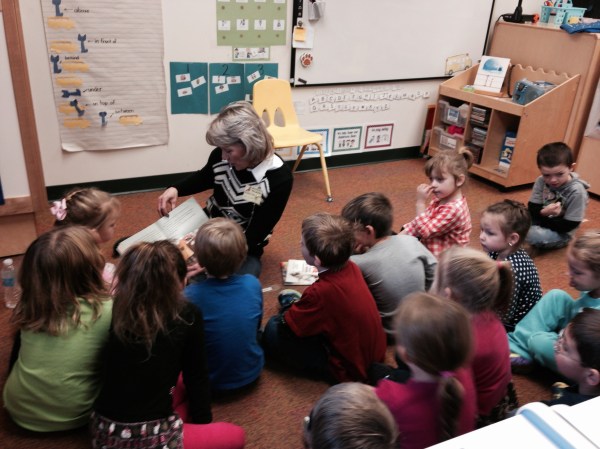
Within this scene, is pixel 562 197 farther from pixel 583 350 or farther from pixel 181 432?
pixel 181 432

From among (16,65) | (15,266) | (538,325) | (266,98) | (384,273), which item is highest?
(16,65)

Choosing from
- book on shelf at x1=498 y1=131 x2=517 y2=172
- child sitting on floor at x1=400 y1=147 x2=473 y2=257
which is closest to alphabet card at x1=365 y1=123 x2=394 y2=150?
book on shelf at x1=498 y1=131 x2=517 y2=172

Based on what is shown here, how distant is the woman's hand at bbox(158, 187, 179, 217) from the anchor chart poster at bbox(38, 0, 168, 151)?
3.59 feet

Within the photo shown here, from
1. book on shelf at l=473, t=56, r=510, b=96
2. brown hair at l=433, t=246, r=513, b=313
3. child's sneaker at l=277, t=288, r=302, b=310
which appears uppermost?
book on shelf at l=473, t=56, r=510, b=96

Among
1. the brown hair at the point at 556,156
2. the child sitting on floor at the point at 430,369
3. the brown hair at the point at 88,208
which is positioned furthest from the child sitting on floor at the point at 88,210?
the brown hair at the point at 556,156

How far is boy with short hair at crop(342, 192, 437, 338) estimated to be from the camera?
2.06 metres

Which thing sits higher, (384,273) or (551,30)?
(551,30)

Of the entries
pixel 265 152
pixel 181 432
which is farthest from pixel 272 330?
pixel 265 152

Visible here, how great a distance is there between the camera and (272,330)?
2.03m

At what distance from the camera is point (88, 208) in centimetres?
204

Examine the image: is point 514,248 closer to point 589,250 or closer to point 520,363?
point 589,250

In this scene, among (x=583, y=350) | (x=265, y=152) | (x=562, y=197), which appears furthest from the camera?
(x=562, y=197)

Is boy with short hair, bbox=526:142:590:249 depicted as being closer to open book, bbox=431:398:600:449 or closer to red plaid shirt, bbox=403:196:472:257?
red plaid shirt, bbox=403:196:472:257

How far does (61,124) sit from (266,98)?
4.37 feet
